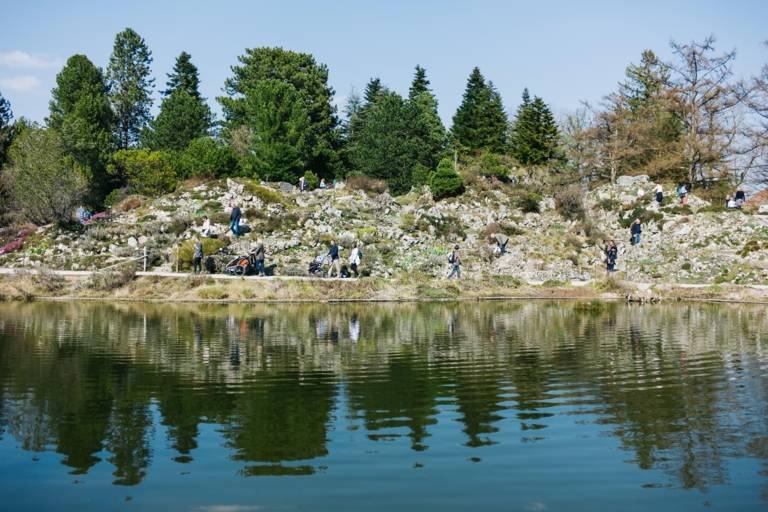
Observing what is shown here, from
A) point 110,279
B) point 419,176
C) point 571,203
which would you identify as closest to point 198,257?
point 110,279

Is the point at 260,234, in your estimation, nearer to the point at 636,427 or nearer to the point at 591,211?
the point at 591,211

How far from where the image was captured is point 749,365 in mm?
18516

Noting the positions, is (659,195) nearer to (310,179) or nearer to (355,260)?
(355,260)

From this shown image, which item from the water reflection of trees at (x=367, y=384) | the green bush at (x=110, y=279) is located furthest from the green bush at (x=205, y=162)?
the water reflection of trees at (x=367, y=384)

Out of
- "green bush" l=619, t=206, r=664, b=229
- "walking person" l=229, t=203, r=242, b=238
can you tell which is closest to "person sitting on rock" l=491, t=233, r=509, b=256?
"green bush" l=619, t=206, r=664, b=229

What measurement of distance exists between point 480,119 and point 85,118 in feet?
138

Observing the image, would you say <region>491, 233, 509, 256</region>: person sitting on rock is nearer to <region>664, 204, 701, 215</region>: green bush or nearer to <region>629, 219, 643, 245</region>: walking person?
<region>629, 219, 643, 245</region>: walking person

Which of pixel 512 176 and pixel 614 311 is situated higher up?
pixel 512 176

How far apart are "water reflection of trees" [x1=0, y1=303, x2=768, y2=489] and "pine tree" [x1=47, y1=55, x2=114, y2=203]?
4217 centimetres

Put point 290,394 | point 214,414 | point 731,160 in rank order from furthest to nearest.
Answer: point 731,160
point 290,394
point 214,414

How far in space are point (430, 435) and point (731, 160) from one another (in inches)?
2368

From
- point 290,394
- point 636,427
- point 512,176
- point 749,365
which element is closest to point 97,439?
point 290,394

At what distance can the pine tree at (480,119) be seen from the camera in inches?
3182

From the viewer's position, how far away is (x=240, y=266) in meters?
41.2
